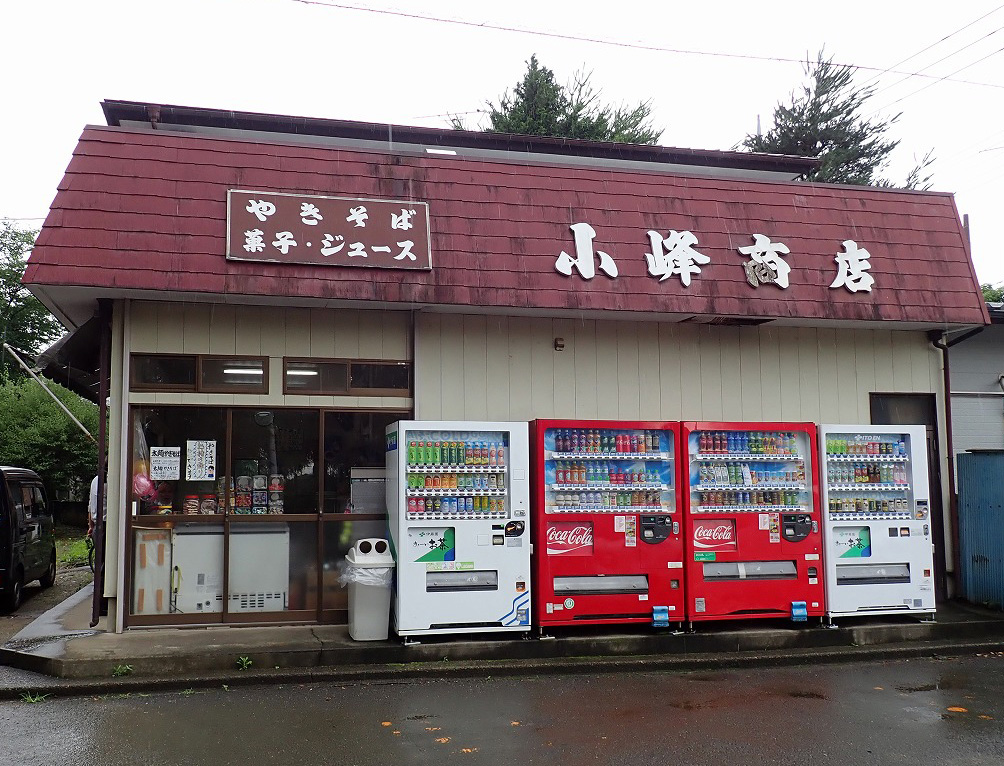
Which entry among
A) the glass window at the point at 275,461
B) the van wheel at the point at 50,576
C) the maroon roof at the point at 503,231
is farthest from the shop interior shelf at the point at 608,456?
the van wheel at the point at 50,576

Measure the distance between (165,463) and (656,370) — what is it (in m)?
5.81

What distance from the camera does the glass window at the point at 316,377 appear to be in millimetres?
9570

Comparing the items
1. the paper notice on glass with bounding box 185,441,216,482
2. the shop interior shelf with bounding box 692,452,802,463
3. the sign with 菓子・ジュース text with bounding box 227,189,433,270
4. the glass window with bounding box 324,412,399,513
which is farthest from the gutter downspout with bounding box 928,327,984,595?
the paper notice on glass with bounding box 185,441,216,482

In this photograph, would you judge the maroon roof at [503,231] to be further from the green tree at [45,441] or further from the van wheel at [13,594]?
the green tree at [45,441]

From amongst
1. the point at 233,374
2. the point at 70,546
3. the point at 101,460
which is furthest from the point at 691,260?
the point at 70,546

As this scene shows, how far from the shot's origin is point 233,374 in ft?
30.9

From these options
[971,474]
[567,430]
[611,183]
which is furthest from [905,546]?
[611,183]

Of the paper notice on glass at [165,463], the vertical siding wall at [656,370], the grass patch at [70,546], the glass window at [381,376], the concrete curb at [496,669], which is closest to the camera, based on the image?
the concrete curb at [496,669]

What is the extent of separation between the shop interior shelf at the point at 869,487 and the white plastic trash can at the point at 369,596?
5.10m

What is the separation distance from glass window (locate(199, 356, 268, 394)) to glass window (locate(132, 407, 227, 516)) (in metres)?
0.30

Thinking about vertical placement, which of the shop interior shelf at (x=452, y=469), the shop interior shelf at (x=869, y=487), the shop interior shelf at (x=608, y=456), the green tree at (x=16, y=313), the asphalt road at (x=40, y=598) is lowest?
the asphalt road at (x=40, y=598)

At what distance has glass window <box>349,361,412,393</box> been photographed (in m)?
9.76

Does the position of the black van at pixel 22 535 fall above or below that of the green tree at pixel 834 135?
below

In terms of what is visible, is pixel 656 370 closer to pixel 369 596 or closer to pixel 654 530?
pixel 654 530
